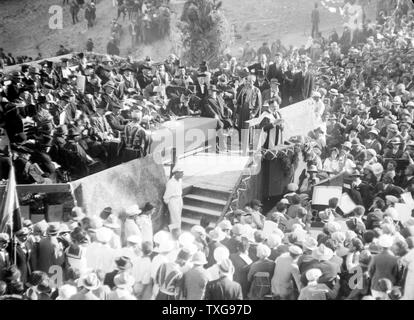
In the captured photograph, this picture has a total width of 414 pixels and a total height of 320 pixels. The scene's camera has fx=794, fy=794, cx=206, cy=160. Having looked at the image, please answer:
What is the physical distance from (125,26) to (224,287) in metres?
6.28

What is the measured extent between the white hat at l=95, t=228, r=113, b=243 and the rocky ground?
421 cm

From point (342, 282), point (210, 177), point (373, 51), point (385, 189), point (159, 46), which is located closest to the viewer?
point (342, 282)

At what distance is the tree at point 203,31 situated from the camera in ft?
42.4

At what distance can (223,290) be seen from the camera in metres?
8.88

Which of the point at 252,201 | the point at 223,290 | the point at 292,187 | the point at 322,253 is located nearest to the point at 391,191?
the point at 292,187

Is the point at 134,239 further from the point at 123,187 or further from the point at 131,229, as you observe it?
the point at 123,187

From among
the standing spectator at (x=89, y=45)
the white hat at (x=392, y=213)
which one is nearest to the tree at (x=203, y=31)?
the standing spectator at (x=89, y=45)

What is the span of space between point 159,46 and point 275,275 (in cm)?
582

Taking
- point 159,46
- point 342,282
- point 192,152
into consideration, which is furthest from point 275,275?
point 159,46

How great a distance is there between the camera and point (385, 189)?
10.9m

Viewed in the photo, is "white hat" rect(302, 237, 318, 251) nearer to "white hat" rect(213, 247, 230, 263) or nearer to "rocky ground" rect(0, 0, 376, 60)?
"white hat" rect(213, 247, 230, 263)

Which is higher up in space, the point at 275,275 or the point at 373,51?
the point at 373,51
